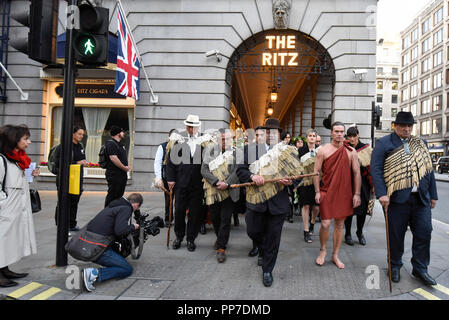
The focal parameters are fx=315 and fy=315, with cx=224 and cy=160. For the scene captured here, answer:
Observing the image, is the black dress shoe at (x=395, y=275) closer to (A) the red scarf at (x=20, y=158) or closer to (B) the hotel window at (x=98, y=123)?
(A) the red scarf at (x=20, y=158)

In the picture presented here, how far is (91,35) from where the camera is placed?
4168 millimetres

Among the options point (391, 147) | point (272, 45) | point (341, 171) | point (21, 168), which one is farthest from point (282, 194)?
point (272, 45)

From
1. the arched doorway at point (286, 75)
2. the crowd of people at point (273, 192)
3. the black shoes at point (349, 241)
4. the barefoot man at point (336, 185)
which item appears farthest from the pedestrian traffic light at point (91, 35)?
the arched doorway at point (286, 75)

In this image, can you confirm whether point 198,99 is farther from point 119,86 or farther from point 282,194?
point 282,194

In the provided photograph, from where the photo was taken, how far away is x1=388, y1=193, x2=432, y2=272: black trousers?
4.01 m

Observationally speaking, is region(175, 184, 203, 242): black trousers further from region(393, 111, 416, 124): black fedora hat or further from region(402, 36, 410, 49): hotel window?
region(402, 36, 410, 49): hotel window

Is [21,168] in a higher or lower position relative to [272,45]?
lower

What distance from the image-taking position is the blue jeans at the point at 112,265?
12.5ft

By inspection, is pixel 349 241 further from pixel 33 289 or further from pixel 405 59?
pixel 405 59

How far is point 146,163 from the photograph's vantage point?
11.7 m

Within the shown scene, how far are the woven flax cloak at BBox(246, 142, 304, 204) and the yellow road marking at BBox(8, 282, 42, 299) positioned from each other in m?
2.75

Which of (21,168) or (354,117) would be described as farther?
(354,117)

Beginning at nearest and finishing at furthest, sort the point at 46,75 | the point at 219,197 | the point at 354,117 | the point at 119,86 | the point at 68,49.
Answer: the point at 68,49, the point at 219,197, the point at 119,86, the point at 354,117, the point at 46,75

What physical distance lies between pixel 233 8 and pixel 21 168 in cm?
989
